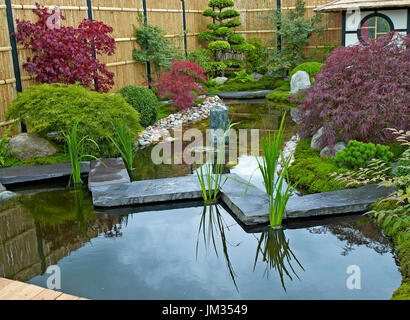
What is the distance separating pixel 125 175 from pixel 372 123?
2.91 metres

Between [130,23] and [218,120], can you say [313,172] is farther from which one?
[130,23]

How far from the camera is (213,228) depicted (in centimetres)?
417

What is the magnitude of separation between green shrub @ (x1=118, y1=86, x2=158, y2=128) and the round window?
155 inches

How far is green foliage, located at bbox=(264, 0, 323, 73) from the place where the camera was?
13.6 m

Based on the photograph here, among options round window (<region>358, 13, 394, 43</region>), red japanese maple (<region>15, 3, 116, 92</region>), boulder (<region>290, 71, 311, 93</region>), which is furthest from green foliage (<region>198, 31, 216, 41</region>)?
red japanese maple (<region>15, 3, 116, 92</region>)

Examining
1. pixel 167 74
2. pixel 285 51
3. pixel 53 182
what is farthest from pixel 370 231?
pixel 285 51

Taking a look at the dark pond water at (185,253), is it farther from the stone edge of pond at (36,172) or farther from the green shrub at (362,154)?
the green shrub at (362,154)

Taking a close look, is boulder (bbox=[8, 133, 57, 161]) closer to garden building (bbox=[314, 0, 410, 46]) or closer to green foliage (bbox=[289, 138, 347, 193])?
green foliage (bbox=[289, 138, 347, 193])

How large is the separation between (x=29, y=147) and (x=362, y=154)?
4.45m

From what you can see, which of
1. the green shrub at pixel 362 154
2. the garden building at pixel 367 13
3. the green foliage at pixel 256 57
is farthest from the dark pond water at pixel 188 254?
the green foliage at pixel 256 57

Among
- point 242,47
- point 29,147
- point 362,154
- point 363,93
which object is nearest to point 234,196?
point 362,154

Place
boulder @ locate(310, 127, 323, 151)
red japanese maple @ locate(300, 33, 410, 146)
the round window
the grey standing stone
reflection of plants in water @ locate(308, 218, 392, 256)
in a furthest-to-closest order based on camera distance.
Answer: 1. the round window
2. the grey standing stone
3. boulder @ locate(310, 127, 323, 151)
4. red japanese maple @ locate(300, 33, 410, 146)
5. reflection of plants in water @ locate(308, 218, 392, 256)

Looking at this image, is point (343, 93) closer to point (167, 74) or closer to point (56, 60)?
point (56, 60)
